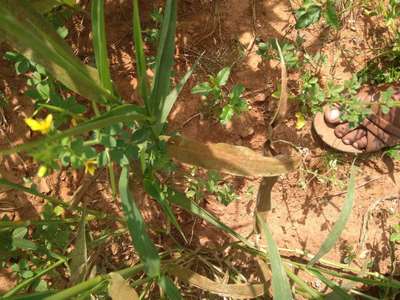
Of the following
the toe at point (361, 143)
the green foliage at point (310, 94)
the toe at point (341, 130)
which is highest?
the green foliage at point (310, 94)

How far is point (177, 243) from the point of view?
2.02 m

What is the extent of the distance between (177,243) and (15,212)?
30.3 inches

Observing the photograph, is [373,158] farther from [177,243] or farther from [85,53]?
[85,53]

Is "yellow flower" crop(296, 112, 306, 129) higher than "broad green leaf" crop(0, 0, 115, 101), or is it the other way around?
"broad green leaf" crop(0, 0, 115, 101)

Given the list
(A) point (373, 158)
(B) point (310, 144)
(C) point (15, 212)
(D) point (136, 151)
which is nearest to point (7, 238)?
(C) point (15, 212)

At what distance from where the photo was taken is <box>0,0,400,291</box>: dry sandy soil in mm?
1979

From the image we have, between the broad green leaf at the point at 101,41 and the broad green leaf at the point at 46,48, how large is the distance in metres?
0.03

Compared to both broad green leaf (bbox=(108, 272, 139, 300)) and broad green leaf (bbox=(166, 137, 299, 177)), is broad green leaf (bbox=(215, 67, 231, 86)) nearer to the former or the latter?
broad green leaf (bbox=(166, 137, 299, 177))

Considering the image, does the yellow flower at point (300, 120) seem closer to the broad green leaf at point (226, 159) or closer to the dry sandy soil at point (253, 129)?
the dry sandy soil at point (253, 129)

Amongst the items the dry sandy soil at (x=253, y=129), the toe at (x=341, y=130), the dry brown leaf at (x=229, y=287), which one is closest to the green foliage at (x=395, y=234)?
the dry sandy soil at (x=253, y=129)

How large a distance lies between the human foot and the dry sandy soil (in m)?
0.06

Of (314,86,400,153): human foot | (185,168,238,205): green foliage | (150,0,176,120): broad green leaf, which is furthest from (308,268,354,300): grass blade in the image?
(150,0,176,120): broad green leaf

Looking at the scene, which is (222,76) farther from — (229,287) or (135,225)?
(229,287)

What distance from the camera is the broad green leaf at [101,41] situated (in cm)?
113
